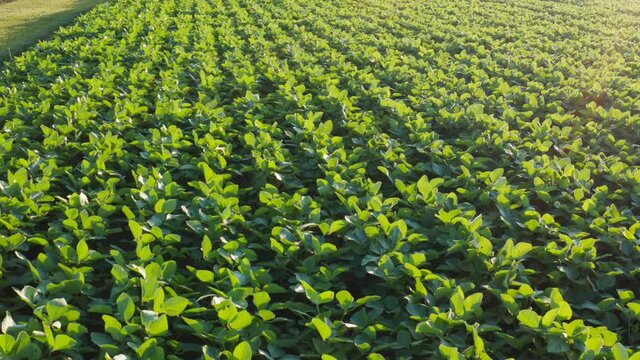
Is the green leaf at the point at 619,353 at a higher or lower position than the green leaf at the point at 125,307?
lower

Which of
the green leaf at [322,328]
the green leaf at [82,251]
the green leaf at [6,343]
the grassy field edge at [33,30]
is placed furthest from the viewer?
the grassy field edge at [33,30]

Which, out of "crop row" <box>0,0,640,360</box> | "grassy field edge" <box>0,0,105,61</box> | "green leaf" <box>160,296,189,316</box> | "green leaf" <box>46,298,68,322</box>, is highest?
"green leaf" <box>46,298,68,322</box>

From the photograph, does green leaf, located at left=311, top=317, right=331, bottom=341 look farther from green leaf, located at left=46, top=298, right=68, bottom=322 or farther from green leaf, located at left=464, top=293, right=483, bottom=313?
green leaf, located at left=46, top=298, right=68, bottom=322

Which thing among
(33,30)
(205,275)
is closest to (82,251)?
(205,275)

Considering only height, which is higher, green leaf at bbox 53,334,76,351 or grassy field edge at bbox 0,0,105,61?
green leaf at bbox 53,334,76,351

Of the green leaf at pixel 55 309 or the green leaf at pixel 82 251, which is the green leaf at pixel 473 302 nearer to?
the green leaf at pixel 55 309

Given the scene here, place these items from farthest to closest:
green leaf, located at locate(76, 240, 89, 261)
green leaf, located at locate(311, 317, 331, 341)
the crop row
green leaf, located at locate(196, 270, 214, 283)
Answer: green leaf, located at locate(76, 240, 89, 261)
green leaf, located at locate(196, 270, 214, 283)
the crop row
green leaf, located at locate(311, 317, 331, 341)

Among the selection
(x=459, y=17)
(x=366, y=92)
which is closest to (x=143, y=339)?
(x=366, y=92)

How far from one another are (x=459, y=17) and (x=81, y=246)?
34.9 ft

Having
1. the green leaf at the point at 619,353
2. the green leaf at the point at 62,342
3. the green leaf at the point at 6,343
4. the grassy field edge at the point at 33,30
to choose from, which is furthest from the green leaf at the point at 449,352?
the grassy field edge at the point at 33,30

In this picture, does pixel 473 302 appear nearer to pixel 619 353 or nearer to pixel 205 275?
pixel 619 353

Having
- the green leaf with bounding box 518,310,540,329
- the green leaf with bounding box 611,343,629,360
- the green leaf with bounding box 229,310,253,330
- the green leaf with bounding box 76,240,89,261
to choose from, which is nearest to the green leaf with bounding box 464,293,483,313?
the green leaf with bounding box 518,310,540,329

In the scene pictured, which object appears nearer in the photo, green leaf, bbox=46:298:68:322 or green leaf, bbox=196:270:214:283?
green leaf, bbox=46:298:68:322

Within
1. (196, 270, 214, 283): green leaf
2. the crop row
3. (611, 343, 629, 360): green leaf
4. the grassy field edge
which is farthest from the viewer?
the grassy field edge
